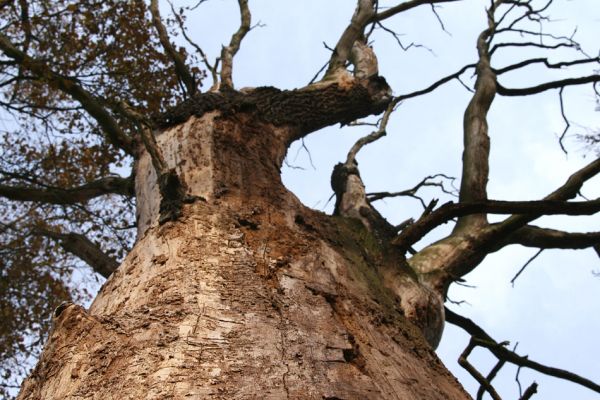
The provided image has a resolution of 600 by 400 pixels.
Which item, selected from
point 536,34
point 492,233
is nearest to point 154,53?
point 536,34

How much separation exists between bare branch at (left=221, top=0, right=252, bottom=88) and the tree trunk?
4.72 feet

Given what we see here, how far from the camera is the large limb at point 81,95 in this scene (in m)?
5.41

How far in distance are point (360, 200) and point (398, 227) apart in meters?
0.36

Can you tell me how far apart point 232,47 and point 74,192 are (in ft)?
5.95

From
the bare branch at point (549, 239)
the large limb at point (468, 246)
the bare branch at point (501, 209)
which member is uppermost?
the bare branch at point (549, 239)

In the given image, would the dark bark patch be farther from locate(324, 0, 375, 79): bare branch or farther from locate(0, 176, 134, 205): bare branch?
locate(0, 176, 134, 205): bare branch

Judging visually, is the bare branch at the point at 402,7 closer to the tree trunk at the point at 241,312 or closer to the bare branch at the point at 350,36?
the bare branch at the point at 350,36

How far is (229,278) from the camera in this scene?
253cm

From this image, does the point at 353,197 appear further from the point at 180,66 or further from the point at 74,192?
the point at 74,192

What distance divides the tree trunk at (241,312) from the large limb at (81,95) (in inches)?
58.9

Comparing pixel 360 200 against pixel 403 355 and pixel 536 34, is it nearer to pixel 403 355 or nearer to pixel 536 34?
pixel 403 355

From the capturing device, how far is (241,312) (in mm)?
2289

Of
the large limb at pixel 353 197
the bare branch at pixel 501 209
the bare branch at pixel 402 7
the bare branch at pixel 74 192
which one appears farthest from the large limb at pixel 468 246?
the bare branch at pixel 402 7

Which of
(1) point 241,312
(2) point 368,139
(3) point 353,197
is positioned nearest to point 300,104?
(3) point 353,197
